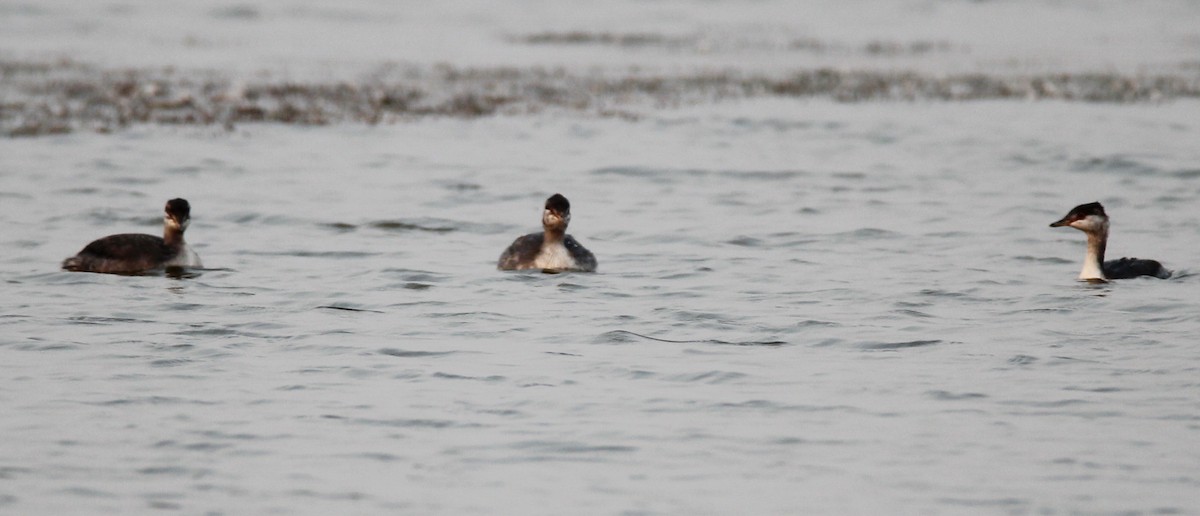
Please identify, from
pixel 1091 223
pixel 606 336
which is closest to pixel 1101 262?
pixel 1091 223

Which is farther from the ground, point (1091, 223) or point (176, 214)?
point (1091, 223)

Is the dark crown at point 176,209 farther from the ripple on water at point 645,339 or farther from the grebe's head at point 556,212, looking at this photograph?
the ripple on water at point 645,339

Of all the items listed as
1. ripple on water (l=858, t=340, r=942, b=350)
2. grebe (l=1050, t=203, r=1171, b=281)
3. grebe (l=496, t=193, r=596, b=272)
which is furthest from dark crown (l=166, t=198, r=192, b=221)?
grebe (l=1050, t=203, r=1171, b=281)

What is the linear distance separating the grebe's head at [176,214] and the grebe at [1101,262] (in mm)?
9188

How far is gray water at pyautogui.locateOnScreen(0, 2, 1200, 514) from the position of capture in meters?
9.34

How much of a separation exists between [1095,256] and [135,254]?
9768 millimetres

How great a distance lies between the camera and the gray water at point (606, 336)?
9.34m

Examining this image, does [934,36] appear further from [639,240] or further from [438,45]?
[639,240]

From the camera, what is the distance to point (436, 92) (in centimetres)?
3284

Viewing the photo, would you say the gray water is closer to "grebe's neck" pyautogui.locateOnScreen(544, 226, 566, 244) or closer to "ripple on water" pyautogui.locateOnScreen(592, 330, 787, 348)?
"ripple on water" pyautogui.locateOnScreen(592, 330, 787, 348)

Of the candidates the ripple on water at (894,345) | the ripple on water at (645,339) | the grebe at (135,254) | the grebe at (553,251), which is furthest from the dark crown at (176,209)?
the ripple on water at (894,345)

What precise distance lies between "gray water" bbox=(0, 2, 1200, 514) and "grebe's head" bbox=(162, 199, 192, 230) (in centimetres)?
61

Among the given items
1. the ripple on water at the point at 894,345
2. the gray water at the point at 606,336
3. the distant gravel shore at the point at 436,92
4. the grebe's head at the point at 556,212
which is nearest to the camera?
the gray water at the point at 606,336

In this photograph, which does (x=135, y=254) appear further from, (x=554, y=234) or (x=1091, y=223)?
(x=1091, y=223)
